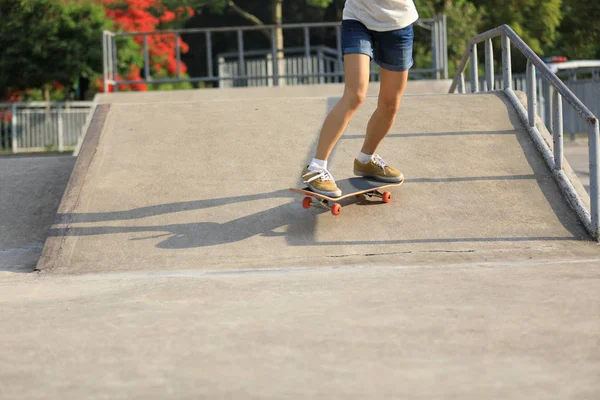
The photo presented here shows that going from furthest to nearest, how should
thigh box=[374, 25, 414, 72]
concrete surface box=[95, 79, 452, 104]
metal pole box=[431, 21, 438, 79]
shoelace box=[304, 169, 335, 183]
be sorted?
metal pole box=[431, 21, 438, 79] < concrete surface box=[95, 79, 452, 104] < thigh box=[374, 25, 414, 72] < shoelace box=[304, 169, 335, 183]

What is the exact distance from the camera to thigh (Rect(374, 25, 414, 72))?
6.49 meters

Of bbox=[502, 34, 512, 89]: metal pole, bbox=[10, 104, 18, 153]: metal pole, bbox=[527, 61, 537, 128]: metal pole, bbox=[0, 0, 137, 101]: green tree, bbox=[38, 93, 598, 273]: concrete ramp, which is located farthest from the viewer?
bbox=[0, 0, 137, 101]: green tree

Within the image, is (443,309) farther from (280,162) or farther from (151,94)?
(151,94)

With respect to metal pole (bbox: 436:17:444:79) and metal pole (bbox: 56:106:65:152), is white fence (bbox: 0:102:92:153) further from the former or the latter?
metal pole (bbox: 436:17:444:79)

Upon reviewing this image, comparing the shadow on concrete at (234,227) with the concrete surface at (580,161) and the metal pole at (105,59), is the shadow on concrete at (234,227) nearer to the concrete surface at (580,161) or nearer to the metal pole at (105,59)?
the concrete surface at (580,161)

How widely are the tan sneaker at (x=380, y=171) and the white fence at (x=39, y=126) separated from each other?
81.1 ft

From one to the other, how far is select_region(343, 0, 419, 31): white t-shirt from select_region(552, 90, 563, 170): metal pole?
1.37 m

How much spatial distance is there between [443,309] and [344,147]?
378cm

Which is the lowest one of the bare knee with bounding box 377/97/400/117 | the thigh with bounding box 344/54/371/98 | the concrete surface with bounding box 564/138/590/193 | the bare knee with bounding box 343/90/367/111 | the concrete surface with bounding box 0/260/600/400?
the concrete surface with bounding box 564/138/590/193

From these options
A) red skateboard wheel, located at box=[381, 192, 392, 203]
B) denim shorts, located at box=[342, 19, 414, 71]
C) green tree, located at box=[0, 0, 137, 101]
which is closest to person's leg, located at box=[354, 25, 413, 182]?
denim shorts, located at box=[342, 19, 414, 71]

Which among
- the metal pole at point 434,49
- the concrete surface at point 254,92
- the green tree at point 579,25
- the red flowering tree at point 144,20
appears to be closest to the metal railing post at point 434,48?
the metal pole at point 434,49

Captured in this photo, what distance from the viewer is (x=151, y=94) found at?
1429cm

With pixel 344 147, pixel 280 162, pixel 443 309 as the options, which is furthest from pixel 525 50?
pixel 443 309

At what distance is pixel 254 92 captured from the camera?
45.7 ft
